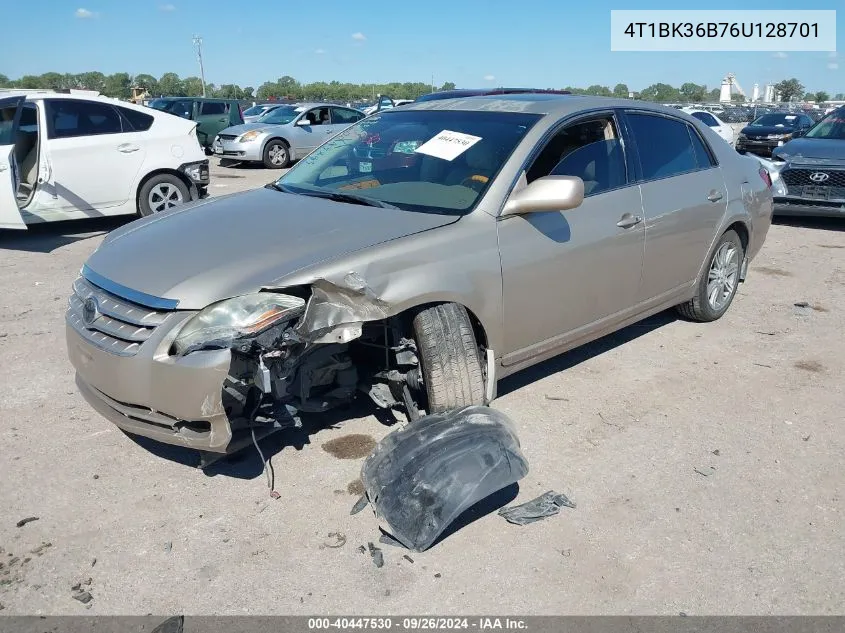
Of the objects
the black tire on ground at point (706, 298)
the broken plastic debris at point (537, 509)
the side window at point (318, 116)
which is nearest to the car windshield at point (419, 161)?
the broken plastic debris at point (537, 509)

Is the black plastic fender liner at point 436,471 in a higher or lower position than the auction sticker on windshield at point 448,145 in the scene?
lower

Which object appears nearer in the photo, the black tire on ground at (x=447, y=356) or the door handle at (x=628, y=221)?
the black tire on ground at (x=447, y=356)

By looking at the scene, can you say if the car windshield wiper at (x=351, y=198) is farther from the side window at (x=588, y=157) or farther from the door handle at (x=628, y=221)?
the door handle at (x=628, y=221)

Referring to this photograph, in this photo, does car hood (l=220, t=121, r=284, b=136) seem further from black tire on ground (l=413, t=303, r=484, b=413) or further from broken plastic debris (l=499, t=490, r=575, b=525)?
broken plastic debris (l=499, t=490, r=575, b=525)

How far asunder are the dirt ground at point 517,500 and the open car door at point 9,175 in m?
3.24

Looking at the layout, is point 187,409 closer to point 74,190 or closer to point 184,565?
point 184,565

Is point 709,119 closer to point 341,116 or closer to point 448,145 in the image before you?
point 341,116

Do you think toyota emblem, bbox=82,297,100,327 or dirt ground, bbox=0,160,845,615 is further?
toyota emblem, bbox=82,297,100,327


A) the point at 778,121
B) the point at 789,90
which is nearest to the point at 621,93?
the point at 778,121

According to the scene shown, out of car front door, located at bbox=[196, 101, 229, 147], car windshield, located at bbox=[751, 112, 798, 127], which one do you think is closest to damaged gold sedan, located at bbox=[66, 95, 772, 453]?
car front door, located at bbox=[196, 101, 229, 147]

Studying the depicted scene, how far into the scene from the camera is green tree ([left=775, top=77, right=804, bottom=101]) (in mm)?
78394

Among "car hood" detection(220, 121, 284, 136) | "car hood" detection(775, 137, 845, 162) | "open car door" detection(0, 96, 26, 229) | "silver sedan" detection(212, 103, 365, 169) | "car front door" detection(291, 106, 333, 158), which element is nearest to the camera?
"open car door" detection(0, 96, 26, 229)

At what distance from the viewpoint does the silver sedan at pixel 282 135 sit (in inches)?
654

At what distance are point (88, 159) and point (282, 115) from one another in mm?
10565
